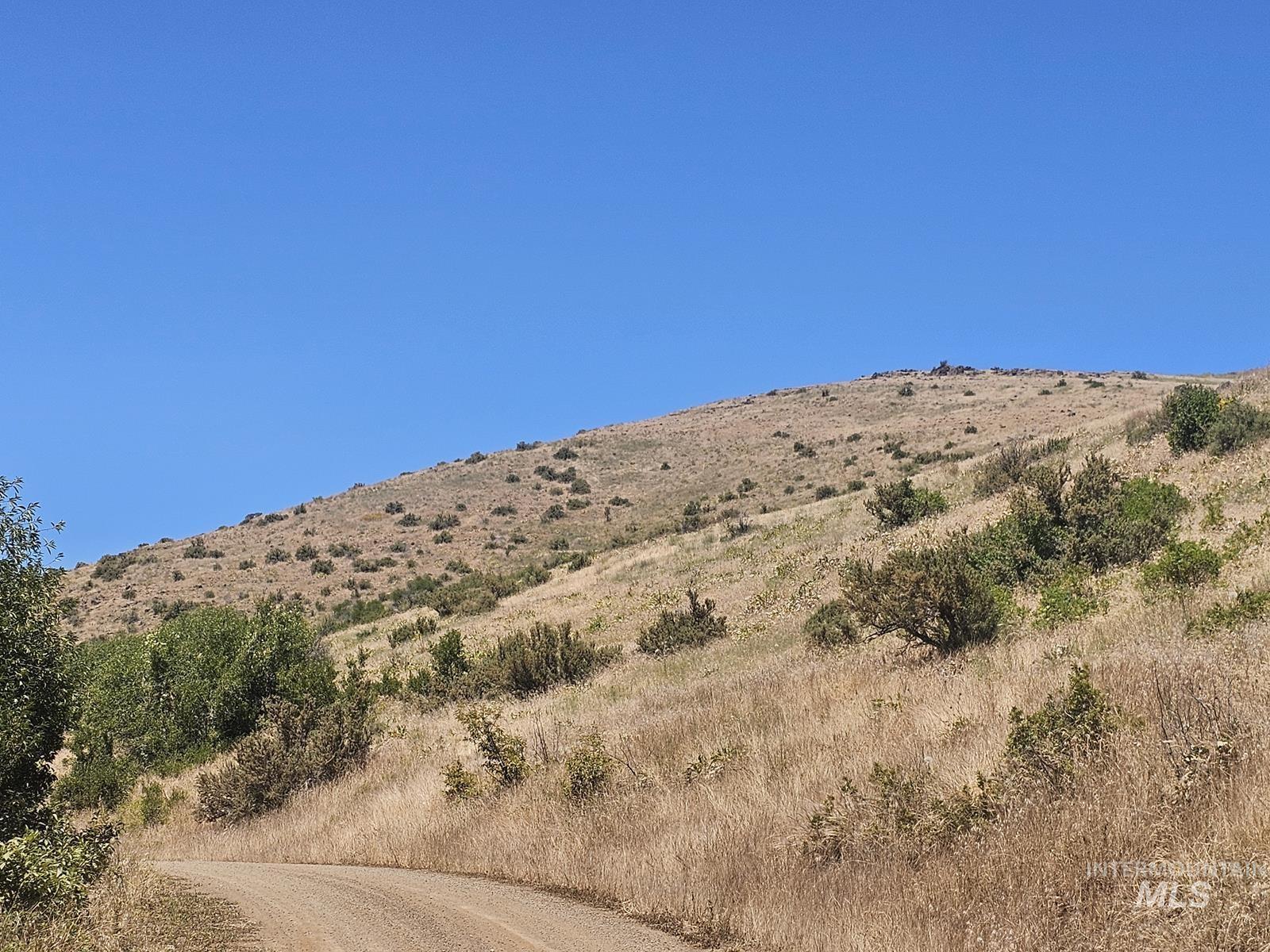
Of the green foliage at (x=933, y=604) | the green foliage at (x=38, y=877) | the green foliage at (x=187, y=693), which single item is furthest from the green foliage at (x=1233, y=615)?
the green foliage at (x=187, y=693)

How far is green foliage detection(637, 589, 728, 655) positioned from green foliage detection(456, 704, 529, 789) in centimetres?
834

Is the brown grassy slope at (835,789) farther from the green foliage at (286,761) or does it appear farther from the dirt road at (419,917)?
the green foliage at (286,761)

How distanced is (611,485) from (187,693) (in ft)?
181

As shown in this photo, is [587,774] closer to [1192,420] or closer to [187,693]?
[187,693]

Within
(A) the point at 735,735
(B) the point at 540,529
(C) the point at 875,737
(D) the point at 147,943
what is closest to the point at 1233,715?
(C) the point at 875,737

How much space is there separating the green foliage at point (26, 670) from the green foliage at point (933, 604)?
11009 millimetres

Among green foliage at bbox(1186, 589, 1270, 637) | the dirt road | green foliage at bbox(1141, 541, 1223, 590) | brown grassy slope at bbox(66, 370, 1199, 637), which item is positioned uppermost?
brown grassy slope at bbox(66, 370, 1199, 637)

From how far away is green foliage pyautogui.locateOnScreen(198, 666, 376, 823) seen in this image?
674 inches

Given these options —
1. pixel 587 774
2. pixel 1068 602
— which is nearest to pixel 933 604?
pixel 1068 602

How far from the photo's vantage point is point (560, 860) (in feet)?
30.6

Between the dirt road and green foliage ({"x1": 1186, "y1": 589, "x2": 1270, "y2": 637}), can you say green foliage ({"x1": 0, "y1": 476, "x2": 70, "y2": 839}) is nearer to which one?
the dirt road

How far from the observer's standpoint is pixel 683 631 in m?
22.3

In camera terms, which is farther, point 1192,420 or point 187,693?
point 1192,420

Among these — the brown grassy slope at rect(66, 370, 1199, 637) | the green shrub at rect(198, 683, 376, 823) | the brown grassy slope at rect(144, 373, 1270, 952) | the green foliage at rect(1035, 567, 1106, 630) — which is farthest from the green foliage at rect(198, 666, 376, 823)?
the brown grassy slope at rect(66, 370, 1199, 637)
